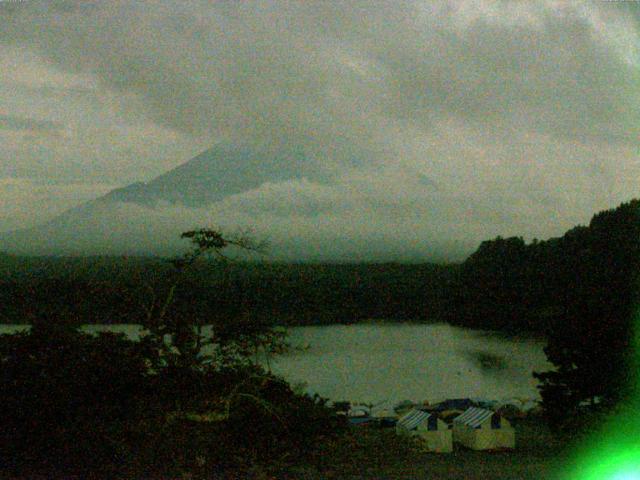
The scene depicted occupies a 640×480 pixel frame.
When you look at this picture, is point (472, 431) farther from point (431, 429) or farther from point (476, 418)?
point (431, 429)

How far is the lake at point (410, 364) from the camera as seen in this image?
51.6ft

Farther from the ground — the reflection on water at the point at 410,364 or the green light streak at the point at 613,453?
the green light streak at the point at 613,453

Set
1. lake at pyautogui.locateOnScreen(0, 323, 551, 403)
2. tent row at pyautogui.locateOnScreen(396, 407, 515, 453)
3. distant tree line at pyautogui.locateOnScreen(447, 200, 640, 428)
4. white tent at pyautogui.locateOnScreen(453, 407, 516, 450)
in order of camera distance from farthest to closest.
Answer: lake at pyautogui.locateOnScreen(0, 323, 551, 403) → white tent at pyautogui.locateOnScreen(453, 407, 516, 450) → tent row at pyautogui.locateOnScreen(396, 407, 515, 453) → distant tree line at pyautogui.locateOnScreen(447, 200, 640, 428)

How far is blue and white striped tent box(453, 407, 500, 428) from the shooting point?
8216 millimetres

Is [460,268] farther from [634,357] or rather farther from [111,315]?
[111,315]

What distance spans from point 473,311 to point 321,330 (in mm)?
7687

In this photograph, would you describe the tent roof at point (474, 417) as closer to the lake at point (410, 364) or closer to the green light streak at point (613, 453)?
the lake at point (410, 364)

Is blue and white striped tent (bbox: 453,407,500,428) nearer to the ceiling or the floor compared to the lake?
nearer to the ceiling

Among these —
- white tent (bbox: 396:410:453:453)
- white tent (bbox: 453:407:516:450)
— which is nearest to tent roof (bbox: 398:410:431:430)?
white tent (bbox: 396:410:453:453)

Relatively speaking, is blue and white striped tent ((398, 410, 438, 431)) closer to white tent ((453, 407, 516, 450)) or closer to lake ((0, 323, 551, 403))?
A: white tent ((453, 407, 516, 450))

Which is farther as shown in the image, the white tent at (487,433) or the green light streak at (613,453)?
the white tent at (487,433)

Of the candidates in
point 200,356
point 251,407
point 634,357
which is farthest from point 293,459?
point 634,357

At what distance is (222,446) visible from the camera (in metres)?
2.44

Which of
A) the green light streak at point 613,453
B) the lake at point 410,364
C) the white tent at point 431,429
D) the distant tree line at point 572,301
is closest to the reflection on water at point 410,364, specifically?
the lake at point 410,364
